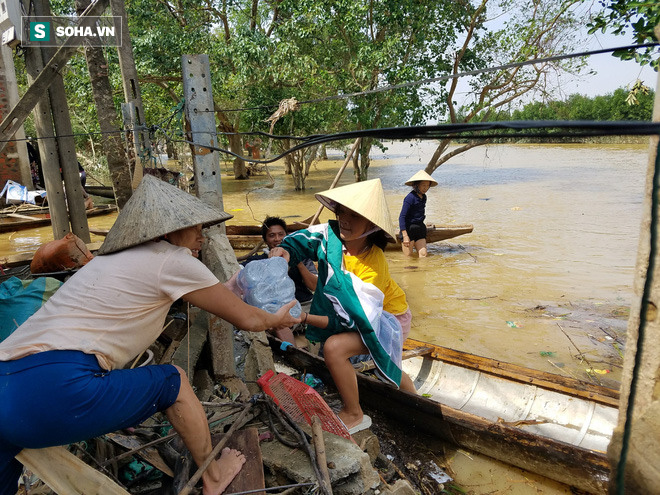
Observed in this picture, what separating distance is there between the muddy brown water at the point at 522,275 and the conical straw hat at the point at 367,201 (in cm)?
135

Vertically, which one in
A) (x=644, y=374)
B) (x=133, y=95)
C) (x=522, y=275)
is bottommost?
(x=522, y=275)

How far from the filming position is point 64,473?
1.81 m

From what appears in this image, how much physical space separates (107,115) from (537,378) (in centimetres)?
518

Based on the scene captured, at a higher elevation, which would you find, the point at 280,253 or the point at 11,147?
the point at 11,147

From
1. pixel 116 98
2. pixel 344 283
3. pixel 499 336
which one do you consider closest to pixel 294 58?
pixel 116 98

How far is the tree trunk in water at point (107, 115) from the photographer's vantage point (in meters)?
5.16

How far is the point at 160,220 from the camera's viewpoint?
2049 mm

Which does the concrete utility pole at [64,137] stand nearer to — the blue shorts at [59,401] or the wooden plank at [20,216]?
the blue shorts at [59,401]

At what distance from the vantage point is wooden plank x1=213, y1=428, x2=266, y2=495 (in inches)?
86.0

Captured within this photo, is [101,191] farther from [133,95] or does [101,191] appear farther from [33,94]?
[133,95]

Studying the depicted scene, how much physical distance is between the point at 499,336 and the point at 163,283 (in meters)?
4.76

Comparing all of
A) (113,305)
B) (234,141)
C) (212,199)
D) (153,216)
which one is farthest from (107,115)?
(234,141)

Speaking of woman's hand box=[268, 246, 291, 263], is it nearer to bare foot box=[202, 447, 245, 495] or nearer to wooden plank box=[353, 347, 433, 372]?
bare foot box=[202, 447, 245, 495]

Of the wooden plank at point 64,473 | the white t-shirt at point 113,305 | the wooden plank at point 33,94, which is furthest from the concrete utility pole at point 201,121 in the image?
the wooden plank at point 33,94
